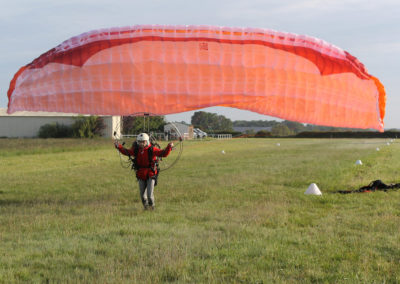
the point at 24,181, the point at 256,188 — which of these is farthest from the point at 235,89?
the point at 24,181

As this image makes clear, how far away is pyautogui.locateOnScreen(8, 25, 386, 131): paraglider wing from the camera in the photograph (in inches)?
285

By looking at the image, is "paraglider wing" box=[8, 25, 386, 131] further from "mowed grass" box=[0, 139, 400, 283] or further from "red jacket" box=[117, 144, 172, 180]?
"mowed grass" box=[0, 139, 400, 283]

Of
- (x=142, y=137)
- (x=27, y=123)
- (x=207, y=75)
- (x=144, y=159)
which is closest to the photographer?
(x=207, y=75)

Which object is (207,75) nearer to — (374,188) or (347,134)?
(374,188)

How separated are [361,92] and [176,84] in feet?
9.81

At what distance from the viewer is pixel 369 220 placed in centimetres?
921

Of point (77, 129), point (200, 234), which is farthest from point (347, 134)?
point (200, 234)

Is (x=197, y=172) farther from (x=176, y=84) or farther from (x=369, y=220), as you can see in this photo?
(x=176, y=84)

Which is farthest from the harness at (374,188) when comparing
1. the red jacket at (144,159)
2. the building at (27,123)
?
the building at (27,123)

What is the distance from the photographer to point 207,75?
735cm

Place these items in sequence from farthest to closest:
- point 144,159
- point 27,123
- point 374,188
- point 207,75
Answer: point 27,123 → point 374,188 → point 144,159 → point 207,75

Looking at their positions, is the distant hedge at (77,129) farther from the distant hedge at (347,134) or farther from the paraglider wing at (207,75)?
the distant hedge at (347,134)

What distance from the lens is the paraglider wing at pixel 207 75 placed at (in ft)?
23.7

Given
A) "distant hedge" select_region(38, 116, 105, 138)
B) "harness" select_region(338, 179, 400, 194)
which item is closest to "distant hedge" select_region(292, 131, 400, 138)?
"distant hedge" select_region(38, 116, 105, 138)
